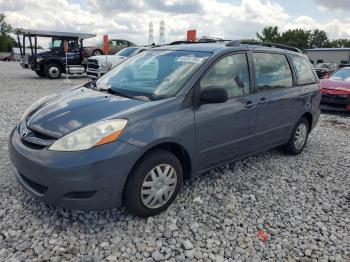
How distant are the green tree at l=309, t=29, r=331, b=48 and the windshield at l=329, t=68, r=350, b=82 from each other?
310 ft

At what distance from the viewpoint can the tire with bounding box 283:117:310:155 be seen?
17.0 ft

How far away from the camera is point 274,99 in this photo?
446 centimetres

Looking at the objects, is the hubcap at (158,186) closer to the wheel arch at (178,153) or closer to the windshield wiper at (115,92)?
the wheel arch at (178,153)

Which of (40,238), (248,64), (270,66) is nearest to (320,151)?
(270,66)

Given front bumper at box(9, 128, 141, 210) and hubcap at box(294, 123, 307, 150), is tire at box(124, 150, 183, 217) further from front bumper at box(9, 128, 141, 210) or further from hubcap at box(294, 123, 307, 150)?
hubcap at box(294, 123, 307, 150)

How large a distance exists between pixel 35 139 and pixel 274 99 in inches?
119

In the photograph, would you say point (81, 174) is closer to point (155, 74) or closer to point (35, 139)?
point (35, 139)

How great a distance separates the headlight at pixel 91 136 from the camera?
9.12 ft

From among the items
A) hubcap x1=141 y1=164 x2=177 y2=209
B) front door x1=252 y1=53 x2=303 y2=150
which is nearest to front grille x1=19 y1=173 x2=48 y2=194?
hubcap x1=141 y1=164 x2=177 y2=209

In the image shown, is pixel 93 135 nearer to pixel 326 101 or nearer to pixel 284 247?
pixel 284 247

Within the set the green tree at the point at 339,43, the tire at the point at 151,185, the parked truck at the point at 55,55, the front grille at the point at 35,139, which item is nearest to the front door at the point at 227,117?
the tire at the point at 151,185

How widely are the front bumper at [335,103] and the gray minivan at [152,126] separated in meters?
5.46

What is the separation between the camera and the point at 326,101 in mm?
9664

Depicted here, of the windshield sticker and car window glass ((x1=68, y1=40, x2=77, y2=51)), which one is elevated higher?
car window glass ((x1=68, y1=40, x2=77, y2=51))
